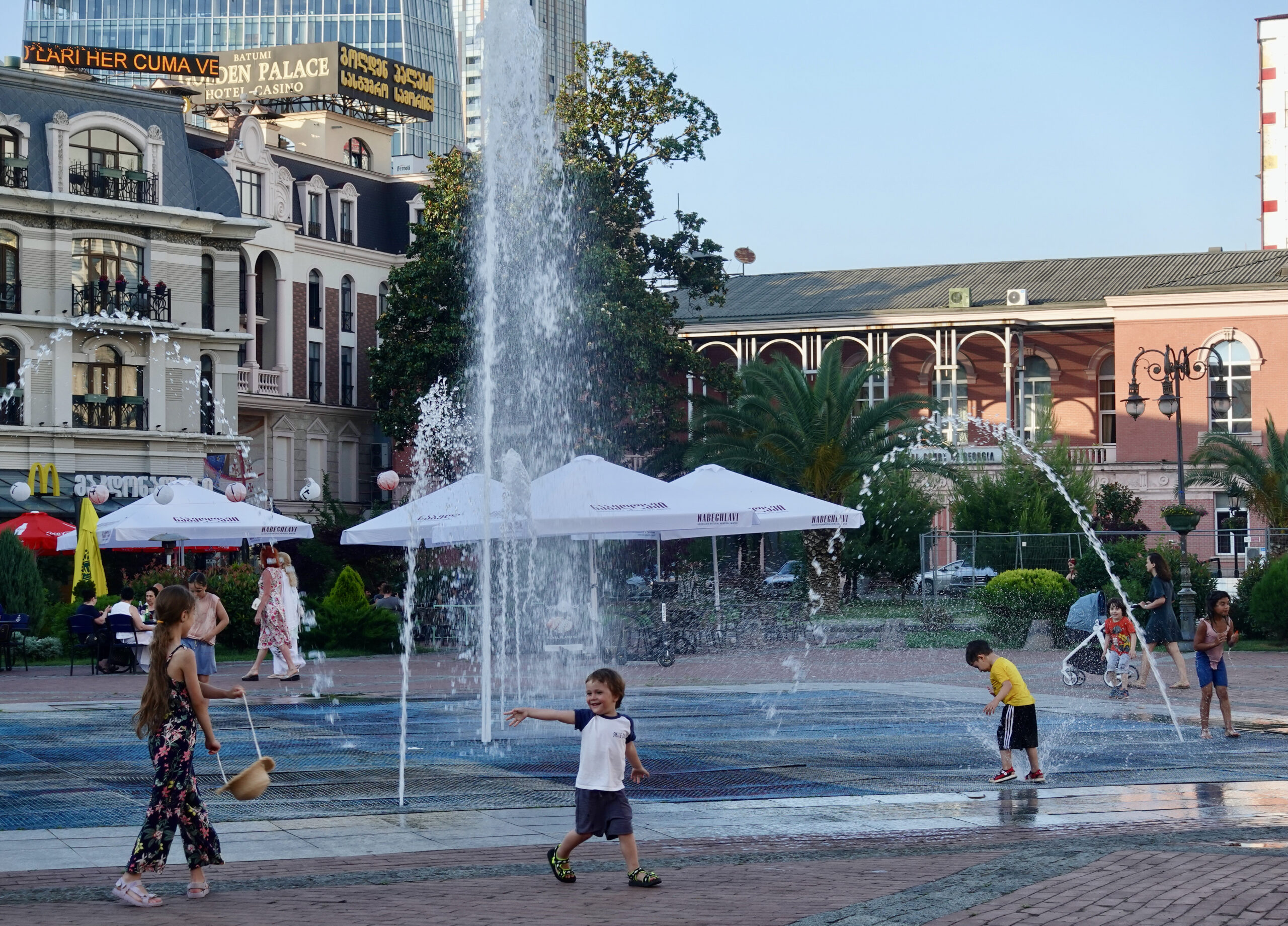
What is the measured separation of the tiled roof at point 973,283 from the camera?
5497cm

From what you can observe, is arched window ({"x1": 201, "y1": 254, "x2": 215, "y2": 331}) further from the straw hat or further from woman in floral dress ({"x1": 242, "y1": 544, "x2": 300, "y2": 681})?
the straw hat

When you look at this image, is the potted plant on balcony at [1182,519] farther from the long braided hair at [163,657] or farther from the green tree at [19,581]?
the long braided hair at [163,657]

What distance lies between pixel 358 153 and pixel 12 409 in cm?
2322

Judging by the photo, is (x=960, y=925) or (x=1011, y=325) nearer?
(x=960, y=925)

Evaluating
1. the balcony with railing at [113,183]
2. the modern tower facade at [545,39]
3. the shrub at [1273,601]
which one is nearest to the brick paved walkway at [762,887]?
the shrub at [1273,601]

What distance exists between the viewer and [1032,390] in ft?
193

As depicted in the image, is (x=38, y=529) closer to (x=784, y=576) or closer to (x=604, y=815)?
(x=784, y=576)

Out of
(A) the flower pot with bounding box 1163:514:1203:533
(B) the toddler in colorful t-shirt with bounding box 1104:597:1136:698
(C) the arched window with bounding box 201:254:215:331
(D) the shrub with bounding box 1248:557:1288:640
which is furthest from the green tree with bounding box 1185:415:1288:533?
(C) the arched window with bounding box 201:254:215:331

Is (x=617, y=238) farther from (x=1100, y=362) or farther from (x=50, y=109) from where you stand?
(x=1100, y=362)

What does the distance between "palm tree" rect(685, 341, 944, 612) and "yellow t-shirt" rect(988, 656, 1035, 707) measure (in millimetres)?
23470

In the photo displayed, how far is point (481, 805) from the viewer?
10.3 metres

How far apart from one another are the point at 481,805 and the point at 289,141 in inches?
2030

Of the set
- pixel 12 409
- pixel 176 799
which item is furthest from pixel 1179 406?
pixel 176 799

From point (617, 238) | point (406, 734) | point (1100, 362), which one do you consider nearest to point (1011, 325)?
point (1100, 362)
